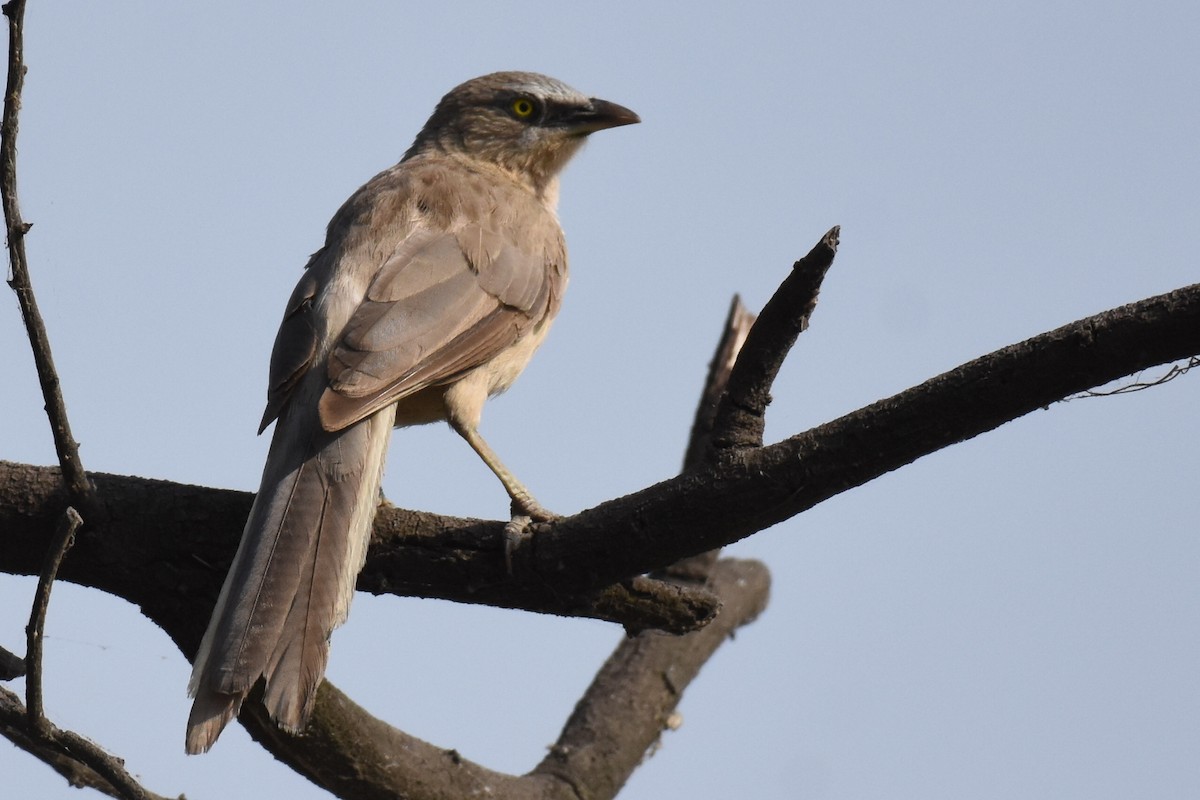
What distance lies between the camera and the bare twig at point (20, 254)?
307cm

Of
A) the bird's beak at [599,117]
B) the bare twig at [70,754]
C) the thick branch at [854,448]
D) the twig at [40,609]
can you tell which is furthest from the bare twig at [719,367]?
the twig at [40,609]

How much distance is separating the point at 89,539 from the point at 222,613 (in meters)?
0.57

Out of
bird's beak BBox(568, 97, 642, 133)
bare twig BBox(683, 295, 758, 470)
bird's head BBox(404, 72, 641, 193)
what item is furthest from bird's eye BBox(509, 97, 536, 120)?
bare twig BBox(683, 295, 758, 470)

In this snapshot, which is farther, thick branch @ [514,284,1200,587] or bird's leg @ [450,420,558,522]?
bird's leg @ [450,420,558,522]

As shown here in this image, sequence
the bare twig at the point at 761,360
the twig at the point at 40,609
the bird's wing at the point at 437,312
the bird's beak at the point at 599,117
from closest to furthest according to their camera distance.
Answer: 1. the twig at the point at 40,609
2. the bare twig at the point at 761,360
3. the bird's wing at the point at 437,312
4. the bird's beak at the point at 599,117

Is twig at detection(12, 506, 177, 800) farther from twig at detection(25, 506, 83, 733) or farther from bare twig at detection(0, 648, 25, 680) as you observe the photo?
bare twig at detection(0, 648, 25, 680)

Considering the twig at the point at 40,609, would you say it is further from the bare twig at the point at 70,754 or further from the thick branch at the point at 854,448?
the thick branch at the point at 854,448

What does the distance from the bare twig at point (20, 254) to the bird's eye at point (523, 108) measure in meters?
3.81

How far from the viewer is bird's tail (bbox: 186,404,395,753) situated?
3.65 metres

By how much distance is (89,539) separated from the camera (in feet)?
13.4

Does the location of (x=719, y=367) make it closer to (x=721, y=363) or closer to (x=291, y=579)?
(x=721, y=363)

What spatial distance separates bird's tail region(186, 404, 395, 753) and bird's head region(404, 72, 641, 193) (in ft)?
9.49

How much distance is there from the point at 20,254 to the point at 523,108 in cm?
410

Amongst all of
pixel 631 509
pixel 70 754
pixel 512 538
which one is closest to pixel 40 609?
pixel 70 754
